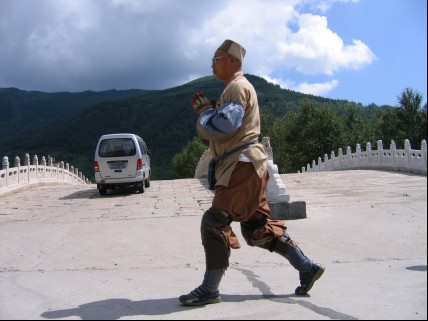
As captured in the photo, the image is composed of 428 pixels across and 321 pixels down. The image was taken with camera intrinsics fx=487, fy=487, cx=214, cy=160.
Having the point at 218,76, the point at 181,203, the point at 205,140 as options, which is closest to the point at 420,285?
the point at 205,140

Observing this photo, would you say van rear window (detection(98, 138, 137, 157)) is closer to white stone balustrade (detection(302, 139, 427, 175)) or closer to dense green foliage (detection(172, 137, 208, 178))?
white stone balustrade (detection(302, 139, 427, 175))

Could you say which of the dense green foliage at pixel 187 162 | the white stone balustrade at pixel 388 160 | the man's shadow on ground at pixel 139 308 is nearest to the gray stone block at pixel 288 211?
the man's shadow on ground at pixel 139 308

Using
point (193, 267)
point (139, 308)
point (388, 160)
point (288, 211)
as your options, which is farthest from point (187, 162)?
point (139, 308)

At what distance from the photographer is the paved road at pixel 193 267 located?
3.47 metres

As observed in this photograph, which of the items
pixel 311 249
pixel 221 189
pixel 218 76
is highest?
pixel 218 76

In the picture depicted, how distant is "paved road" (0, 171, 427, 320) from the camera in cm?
347

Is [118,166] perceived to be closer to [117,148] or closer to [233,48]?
[117,148]

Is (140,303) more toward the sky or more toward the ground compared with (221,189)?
more toward the ground

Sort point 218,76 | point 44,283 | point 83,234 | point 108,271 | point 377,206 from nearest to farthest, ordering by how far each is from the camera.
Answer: point 218,76, point 44,283, point 108,271, point 83,234, point 377,206

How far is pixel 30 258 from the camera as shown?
5852mm

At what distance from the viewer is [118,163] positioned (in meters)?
15.6

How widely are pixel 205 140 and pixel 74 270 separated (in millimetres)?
2447

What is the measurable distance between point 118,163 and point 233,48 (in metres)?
12.2

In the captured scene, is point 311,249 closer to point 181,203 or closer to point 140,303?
point 140,303
